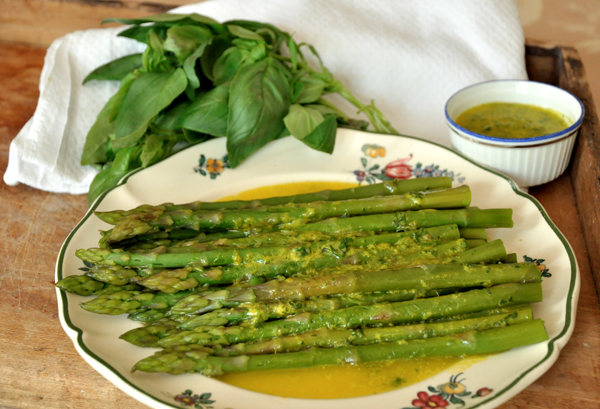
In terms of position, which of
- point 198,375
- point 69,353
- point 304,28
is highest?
point 304,28

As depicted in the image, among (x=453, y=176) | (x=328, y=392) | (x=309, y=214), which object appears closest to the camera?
(x=328, y=392)

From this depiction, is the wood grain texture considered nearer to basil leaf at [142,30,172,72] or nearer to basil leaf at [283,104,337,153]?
basil leaf at [142,30,172,72]

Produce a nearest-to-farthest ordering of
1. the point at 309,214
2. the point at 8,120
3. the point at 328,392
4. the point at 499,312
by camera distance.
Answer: the point at 328,392, the point at 499,312, the point at 309,214, the point at 8,120

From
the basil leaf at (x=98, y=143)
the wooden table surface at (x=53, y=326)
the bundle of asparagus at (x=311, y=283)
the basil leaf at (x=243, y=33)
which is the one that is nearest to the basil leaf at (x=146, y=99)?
the basil leaf at (x=98, y=143)

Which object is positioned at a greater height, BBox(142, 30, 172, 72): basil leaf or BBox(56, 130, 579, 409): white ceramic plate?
BBox(142, 30, 172, 72): basil leaf

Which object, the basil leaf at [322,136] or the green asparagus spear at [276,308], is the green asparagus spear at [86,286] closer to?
the green asparagus spear at [276,308]

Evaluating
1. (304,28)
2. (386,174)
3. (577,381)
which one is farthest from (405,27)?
(577,381)

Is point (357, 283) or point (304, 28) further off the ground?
point (304, 28)

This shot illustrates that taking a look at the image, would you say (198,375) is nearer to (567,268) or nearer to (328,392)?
(328,392)

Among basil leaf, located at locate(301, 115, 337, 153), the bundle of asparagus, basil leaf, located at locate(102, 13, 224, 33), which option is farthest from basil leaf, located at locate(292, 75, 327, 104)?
the bundle of asparagus
